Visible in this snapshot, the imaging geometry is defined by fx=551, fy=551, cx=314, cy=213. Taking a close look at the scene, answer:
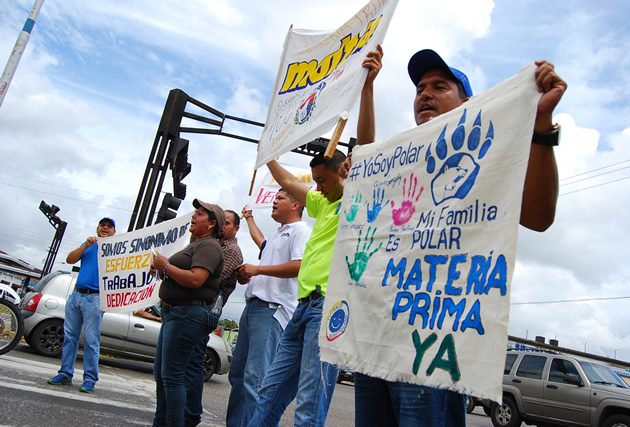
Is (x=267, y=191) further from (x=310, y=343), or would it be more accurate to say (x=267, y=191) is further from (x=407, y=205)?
(x=407, y=205)

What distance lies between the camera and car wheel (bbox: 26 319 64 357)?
905cm

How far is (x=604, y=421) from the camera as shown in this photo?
414 inches

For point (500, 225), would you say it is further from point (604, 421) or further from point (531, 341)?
point (531, 341)

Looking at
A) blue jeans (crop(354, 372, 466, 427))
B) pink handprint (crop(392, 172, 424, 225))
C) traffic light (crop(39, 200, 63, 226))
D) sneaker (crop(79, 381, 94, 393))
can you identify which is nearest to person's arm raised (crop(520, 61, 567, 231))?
pink handprint (crop(392, 172, 424, 225))

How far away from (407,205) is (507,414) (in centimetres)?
1153

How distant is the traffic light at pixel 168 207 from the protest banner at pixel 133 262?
4.67m

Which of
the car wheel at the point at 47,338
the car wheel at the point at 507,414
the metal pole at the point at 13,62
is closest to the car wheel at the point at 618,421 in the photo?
the car wheel at the point at 507,414

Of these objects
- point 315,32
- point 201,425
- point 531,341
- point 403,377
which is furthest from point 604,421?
point 531,341

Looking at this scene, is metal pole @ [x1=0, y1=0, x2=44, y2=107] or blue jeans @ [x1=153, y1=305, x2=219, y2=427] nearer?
blue jeans @ [x1=153, y1=305, x2=219, y2=427]

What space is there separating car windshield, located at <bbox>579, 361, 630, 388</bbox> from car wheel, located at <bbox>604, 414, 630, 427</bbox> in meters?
0.83

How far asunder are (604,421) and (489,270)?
10912 mm

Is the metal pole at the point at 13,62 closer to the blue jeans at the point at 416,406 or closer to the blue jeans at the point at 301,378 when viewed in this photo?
the blue jeans at the point at 301,378

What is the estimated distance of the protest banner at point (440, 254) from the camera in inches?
62.2

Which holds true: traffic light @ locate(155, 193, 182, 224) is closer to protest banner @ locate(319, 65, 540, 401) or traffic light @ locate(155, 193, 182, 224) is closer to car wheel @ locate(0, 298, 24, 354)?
car wheel @ locate(0, 298, 24, 354)
